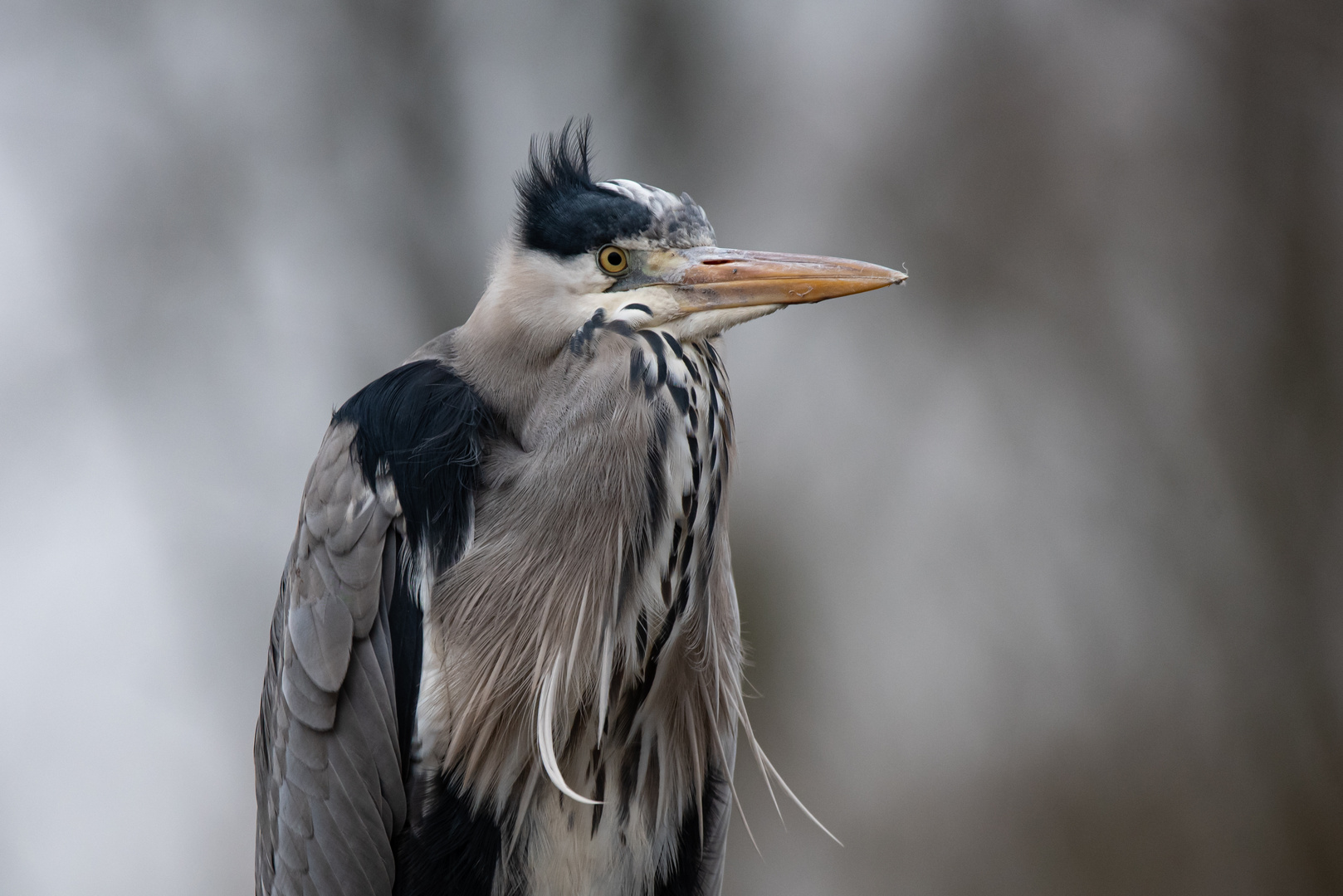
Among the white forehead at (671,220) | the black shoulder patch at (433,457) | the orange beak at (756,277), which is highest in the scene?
the white forehead at (671,220)

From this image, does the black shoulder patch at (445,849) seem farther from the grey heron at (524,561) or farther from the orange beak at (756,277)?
the orange beak at (756,277)

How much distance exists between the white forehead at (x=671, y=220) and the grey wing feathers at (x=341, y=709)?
0.47 m

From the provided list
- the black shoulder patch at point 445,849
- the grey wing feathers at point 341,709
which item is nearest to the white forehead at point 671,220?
the grey wing feathers at point 341,709

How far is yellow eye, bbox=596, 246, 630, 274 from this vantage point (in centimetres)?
117

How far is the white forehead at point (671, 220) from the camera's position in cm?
116

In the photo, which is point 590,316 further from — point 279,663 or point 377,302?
point 377,302

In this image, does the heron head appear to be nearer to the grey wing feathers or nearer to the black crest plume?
the black crest plume

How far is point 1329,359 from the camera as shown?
309cm

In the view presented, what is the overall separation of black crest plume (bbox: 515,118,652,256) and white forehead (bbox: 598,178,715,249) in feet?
0.04

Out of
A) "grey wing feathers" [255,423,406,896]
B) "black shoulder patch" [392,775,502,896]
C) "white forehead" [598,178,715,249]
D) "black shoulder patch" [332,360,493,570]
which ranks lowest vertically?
"black shoulder patch" [392,775,502,896]

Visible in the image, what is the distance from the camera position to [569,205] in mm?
1203

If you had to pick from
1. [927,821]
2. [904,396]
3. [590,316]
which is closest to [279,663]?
[590,316]

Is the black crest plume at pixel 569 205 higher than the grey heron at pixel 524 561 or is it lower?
higher

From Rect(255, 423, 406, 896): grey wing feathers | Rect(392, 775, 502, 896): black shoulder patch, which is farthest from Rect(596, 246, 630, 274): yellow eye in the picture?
Rect(392, 775, 502, 896): black shoulder patch
